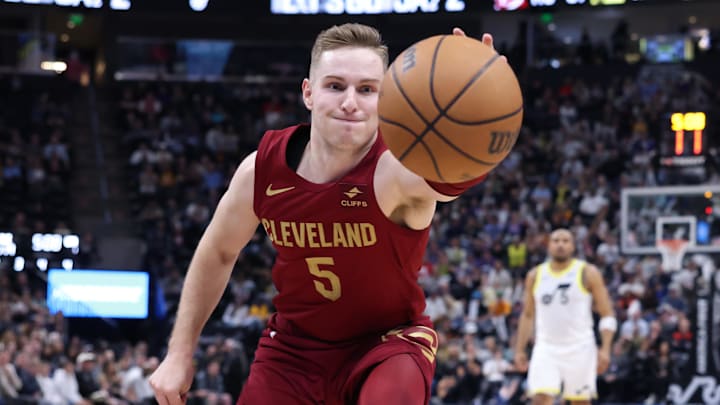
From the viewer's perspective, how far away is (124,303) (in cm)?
1786

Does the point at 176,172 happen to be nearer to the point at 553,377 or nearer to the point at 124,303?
the point at 124,303

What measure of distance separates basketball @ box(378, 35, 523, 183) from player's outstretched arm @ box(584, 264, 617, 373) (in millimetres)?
6633

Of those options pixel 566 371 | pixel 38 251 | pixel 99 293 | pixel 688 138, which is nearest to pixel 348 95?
pixel 566 371

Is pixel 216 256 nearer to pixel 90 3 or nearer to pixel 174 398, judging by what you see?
pixel 174 398

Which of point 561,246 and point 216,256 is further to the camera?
point 561,246

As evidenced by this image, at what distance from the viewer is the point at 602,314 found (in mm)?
9625

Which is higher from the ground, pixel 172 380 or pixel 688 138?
pixel 688 138

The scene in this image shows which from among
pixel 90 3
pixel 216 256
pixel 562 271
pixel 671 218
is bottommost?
pixel 562 271

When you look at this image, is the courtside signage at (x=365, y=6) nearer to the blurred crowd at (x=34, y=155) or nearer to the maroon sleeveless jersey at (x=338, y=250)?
the blurred crowd at (x=34, y=155)

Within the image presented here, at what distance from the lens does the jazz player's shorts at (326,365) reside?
4059mm

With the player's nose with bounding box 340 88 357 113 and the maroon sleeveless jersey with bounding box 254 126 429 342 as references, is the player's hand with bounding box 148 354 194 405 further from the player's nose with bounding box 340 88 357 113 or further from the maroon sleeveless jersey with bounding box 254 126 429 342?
the player's nose with bounding box 340 88 357 113

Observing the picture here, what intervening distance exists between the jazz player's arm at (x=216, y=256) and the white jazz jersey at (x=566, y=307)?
5.97 m

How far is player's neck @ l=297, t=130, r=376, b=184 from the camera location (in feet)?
13.5

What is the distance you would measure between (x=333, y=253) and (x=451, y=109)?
1041mm
